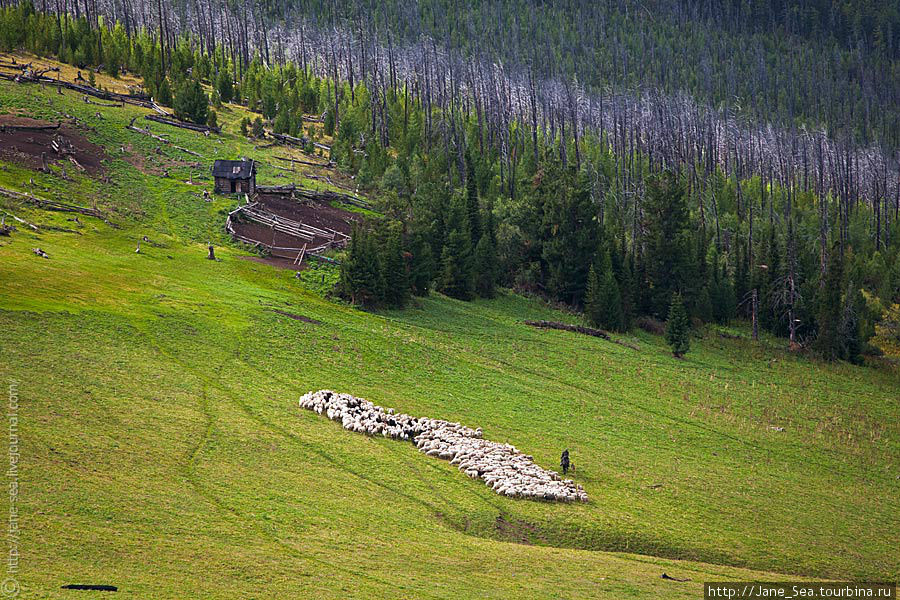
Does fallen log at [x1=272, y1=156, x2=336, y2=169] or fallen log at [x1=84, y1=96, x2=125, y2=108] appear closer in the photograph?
fallen log at [x1=84, y1=96, x2=125, y2=108]

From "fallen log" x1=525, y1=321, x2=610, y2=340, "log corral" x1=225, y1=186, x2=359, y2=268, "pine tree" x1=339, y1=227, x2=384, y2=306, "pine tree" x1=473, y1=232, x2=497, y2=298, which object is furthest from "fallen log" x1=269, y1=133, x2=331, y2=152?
"fallen log" x1=525, y1=321, x2=610, y2=340

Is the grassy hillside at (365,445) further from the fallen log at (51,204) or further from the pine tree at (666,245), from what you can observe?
the pine tree at (666,245)

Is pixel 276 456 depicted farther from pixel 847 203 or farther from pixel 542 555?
pixel 847 203

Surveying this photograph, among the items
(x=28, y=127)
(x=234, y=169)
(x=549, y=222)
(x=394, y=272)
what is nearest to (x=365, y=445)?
(x=394, y=272)

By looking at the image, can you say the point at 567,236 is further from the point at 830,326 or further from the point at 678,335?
the point at 830,326

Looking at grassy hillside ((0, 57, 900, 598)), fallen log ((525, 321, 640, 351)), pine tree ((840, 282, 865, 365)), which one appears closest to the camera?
grassy hillside ((0, 57, 900, 598))

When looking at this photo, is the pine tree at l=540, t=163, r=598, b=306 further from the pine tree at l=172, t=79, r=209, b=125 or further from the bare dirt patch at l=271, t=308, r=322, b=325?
the pine tree at l=172, t=79, r=209, b=125
